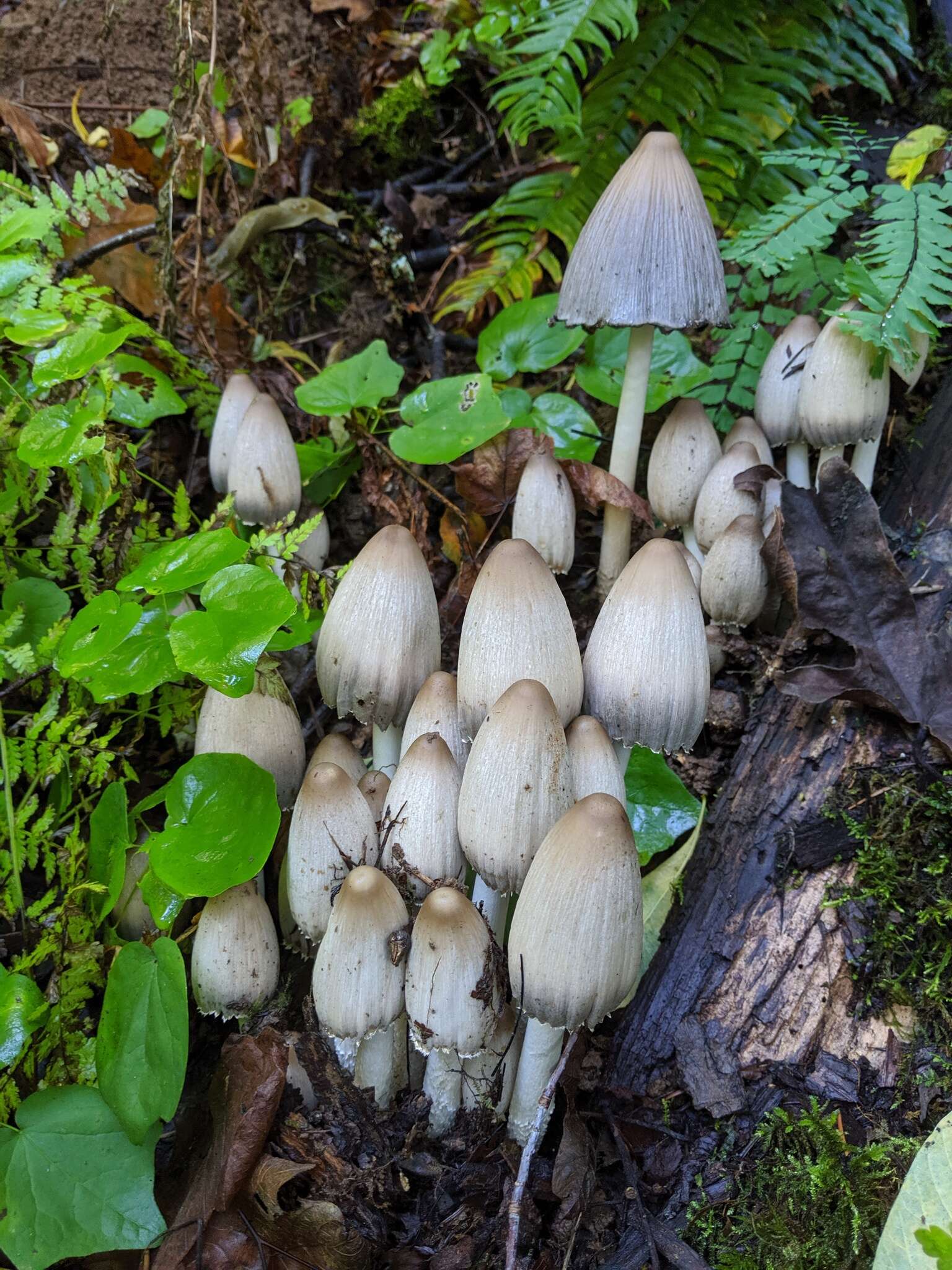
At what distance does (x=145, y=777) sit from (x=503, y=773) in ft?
4.56

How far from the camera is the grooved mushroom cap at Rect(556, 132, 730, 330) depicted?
2436mm

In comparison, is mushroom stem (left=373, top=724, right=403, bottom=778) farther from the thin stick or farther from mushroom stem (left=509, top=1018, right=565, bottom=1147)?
the thin stick

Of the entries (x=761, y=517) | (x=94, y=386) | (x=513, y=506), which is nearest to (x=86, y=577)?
(x=94, y=386)

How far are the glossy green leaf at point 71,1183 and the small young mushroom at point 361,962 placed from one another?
44cm

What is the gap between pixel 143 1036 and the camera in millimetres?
1872

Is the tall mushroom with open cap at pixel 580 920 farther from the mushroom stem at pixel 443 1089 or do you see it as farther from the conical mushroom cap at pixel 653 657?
the mushroom stem at pixel 443 1089

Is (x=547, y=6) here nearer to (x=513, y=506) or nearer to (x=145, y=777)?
(x=513, y=506)

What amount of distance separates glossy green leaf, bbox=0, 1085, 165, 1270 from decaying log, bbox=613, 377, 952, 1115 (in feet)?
3.49

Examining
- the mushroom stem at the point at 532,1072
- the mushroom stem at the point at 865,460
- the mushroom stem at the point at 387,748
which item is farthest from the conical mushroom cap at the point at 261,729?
the mushroom stem at the point at 865,460

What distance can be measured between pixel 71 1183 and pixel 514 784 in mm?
1168

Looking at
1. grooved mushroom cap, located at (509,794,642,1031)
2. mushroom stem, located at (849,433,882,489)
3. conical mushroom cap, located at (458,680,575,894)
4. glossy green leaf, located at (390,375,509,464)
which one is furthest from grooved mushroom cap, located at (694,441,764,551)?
grooved mushroom cap, located at (509,794,642,1031)

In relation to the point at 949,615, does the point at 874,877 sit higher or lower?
lower

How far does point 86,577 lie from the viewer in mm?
2600

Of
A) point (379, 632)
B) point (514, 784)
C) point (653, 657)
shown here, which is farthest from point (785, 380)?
point (514, 784)
